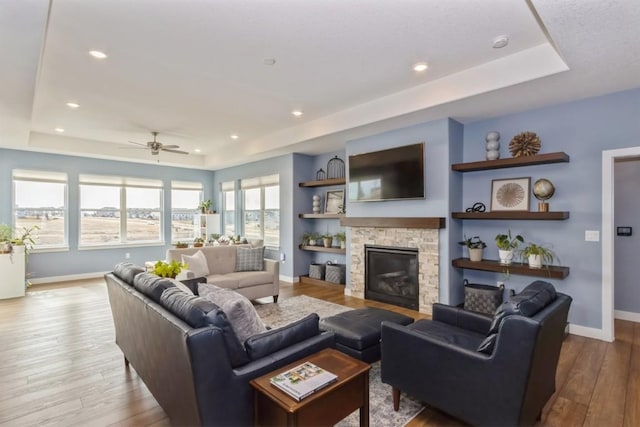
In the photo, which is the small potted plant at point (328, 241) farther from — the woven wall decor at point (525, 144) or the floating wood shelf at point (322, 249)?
the woven wall decor at point (525, 144)

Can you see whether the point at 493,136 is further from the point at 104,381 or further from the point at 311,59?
the point at 104,381

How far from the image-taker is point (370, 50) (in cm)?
306

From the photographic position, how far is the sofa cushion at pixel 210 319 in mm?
1630

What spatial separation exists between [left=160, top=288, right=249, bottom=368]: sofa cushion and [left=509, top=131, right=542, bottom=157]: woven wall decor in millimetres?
4012

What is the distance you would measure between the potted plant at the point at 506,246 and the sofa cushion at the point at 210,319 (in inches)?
141

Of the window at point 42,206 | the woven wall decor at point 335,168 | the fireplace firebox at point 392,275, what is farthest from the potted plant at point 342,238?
the window at point 42,206

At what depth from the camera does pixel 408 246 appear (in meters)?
4.76

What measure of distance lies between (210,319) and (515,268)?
12.1 ft

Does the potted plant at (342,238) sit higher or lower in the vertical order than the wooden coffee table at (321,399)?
higher

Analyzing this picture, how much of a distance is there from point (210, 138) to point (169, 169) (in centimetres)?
249

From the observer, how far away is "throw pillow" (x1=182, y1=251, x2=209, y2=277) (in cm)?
463

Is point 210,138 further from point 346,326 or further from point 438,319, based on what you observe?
point 438,319

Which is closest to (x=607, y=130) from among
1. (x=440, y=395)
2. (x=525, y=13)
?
(x=525, y=13)

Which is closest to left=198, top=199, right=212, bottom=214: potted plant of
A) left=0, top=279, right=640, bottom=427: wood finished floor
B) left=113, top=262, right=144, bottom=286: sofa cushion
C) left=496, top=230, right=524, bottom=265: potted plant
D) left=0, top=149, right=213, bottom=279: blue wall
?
left=0, top=149, right=213, bottom=279: blue wall
